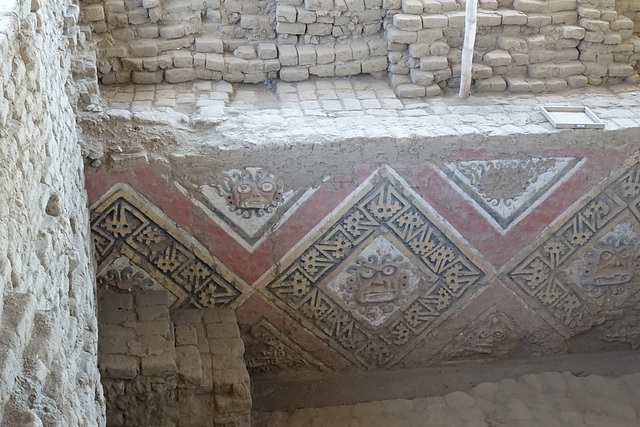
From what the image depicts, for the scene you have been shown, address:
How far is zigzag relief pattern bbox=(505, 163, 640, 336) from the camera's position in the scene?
14.3 ft

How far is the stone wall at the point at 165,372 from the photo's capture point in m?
3.53

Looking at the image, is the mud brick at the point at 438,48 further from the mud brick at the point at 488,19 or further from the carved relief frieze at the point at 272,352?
the carved relief frieze at the point at 272,352

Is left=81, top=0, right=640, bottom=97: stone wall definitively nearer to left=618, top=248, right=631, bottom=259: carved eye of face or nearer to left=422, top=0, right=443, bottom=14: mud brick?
left=422, top=0, right=443, bottom=14: mud brick

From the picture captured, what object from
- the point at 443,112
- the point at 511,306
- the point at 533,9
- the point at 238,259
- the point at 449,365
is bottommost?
the point at 449,365

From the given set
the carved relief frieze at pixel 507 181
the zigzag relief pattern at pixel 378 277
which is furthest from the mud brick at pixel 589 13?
the zigzag relief pattern at pixel 378 277

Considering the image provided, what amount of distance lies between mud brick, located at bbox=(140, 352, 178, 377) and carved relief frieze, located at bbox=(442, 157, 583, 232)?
1.63 metres

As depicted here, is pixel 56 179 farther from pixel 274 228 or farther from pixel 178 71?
pixel 178 71

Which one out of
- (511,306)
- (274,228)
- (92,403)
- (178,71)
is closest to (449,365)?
(511,306)

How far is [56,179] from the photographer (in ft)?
8.85

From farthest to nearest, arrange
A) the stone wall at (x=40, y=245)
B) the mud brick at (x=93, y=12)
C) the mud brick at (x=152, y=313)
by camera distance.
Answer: the mud brick at (x=93, y=12) → the mud brick at (x=152, y=313) → the stone wall at (x=40, y=245)

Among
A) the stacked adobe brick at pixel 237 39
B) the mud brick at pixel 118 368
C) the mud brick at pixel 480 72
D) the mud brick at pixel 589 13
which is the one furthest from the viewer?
the mud brick at pixel 589 13

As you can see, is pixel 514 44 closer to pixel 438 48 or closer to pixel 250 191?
pixel 438 48

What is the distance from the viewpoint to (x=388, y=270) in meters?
4.32

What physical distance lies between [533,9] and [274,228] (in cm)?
206
